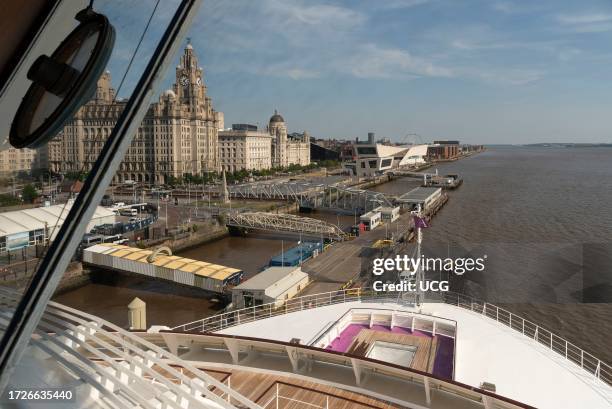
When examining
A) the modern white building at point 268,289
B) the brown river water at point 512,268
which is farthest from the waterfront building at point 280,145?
the modern white building at point 268,289

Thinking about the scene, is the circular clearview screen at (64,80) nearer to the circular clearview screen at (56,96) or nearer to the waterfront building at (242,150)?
the circular clearview screen at (56,96)

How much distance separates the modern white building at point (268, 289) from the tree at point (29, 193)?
18.8 ft

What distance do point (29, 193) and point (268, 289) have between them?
20.1ft

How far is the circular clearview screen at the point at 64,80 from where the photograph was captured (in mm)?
659

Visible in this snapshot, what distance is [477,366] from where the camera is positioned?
3.30m

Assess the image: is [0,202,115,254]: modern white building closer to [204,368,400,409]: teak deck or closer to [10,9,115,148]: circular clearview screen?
[10,9,115,148]: circular clearview screen

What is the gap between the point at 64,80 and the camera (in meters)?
0.66

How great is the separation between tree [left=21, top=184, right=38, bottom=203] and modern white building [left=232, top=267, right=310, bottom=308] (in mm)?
5729

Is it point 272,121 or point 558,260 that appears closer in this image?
point 558,260

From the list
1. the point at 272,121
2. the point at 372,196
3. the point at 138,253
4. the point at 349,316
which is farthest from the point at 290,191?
the point at 272,121

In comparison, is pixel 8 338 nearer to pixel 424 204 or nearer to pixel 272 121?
pixel 424 204

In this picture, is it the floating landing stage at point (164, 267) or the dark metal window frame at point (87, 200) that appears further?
the floating landing stage at point (164, 267)

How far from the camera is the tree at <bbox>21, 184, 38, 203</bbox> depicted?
30.4 inches

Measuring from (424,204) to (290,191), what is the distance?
6962mm
